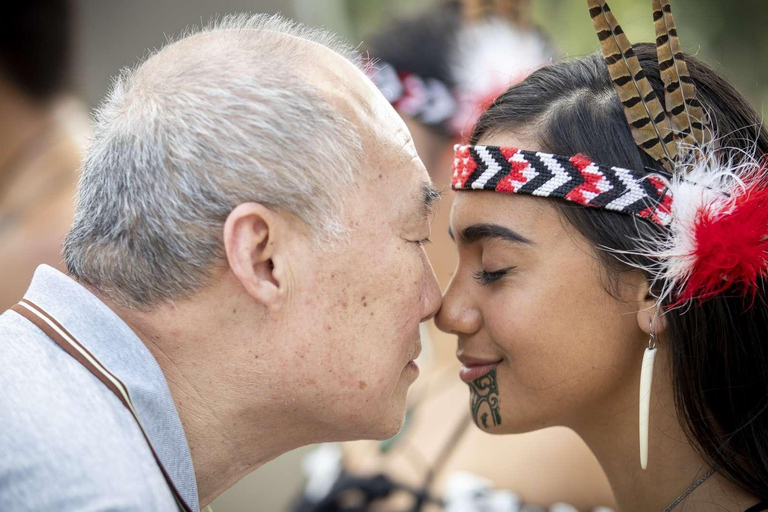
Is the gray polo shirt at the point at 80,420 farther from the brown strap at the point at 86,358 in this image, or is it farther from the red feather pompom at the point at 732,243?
the red feather pompom at the point at 732,243

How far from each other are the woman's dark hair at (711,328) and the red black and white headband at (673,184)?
40 millimetres

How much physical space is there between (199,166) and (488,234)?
89cm

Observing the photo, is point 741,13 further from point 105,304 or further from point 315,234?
point 105,304

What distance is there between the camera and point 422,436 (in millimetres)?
3604

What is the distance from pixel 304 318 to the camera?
2.00 metres

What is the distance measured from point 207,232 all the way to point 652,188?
1242 millimetres

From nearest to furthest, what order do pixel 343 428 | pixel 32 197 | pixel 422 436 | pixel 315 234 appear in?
pixel 315 234, pixel 343 428, pixel 422 436, pixel 32 197

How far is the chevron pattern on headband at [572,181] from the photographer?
2041mm

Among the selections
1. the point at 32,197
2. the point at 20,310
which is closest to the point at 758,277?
the point at 20,310

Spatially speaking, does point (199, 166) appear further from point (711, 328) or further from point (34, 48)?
point (34, 48)

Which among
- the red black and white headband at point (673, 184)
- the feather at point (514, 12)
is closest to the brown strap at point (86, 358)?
the red black and white headband at point (673, 184)

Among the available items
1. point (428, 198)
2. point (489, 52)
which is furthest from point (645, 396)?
point (489, 52)

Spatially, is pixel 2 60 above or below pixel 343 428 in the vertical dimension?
above

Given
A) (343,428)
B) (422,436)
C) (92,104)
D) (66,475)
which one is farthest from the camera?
(92,104)
